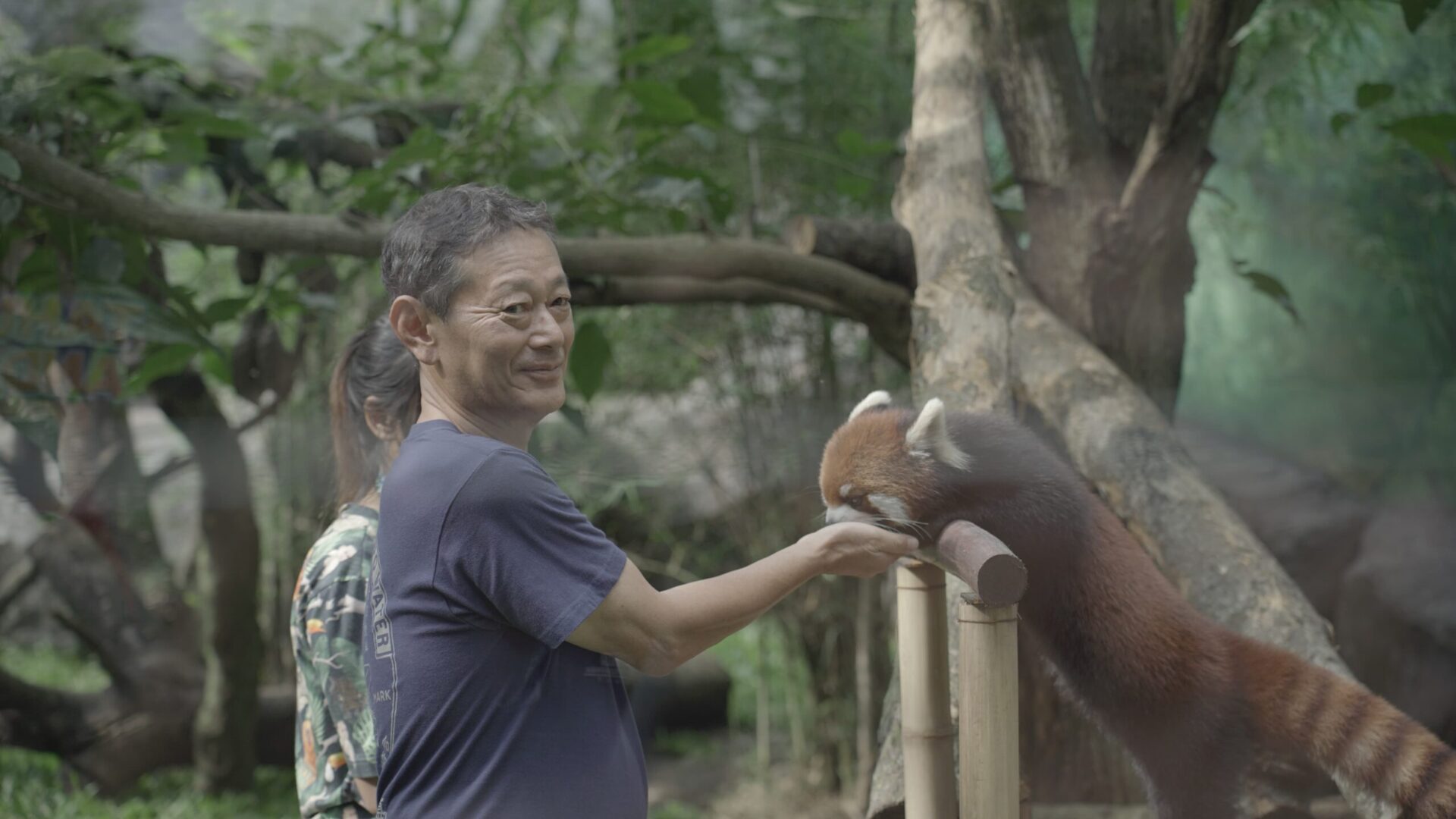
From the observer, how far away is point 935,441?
4.11 ft

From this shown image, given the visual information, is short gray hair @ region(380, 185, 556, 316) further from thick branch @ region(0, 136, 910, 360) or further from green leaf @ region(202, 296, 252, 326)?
green leaf @ region(202, 296, 252, 326)

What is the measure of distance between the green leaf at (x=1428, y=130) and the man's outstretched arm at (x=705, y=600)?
157 cm

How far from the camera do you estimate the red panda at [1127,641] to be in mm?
1268

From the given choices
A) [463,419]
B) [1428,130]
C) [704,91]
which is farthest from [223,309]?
[1428,130]

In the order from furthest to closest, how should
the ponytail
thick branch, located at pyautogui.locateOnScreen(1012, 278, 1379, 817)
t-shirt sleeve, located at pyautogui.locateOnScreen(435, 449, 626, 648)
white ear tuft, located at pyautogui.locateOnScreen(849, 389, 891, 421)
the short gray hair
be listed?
thick branch, located at pyautogui.locateOnScreen(1012, 278, 1379, 817) < the ponytail < white ear tuft, located at pyautogui.locateOnScreen(849, 389, 891, 421) < the short gray hair < t-shirt sleeve, located at pyautogui.locateOnScreen(435, 449, 626, 648)

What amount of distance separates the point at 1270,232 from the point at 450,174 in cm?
266

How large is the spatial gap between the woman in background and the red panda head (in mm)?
594

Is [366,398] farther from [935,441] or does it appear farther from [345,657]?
[935,441]

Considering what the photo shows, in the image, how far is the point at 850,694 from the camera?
3.43m

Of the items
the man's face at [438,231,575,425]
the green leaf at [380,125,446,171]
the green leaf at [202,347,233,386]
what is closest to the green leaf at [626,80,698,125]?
the green leaf at [380,125,446,171]

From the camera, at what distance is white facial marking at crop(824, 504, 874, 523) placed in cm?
130

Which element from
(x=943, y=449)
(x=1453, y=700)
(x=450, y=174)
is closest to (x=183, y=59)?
(x=450, y=174)

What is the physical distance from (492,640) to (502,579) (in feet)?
0.25

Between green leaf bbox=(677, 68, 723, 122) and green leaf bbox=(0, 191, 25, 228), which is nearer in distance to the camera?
green leaf bbox=(0, 191, 25, 228)
